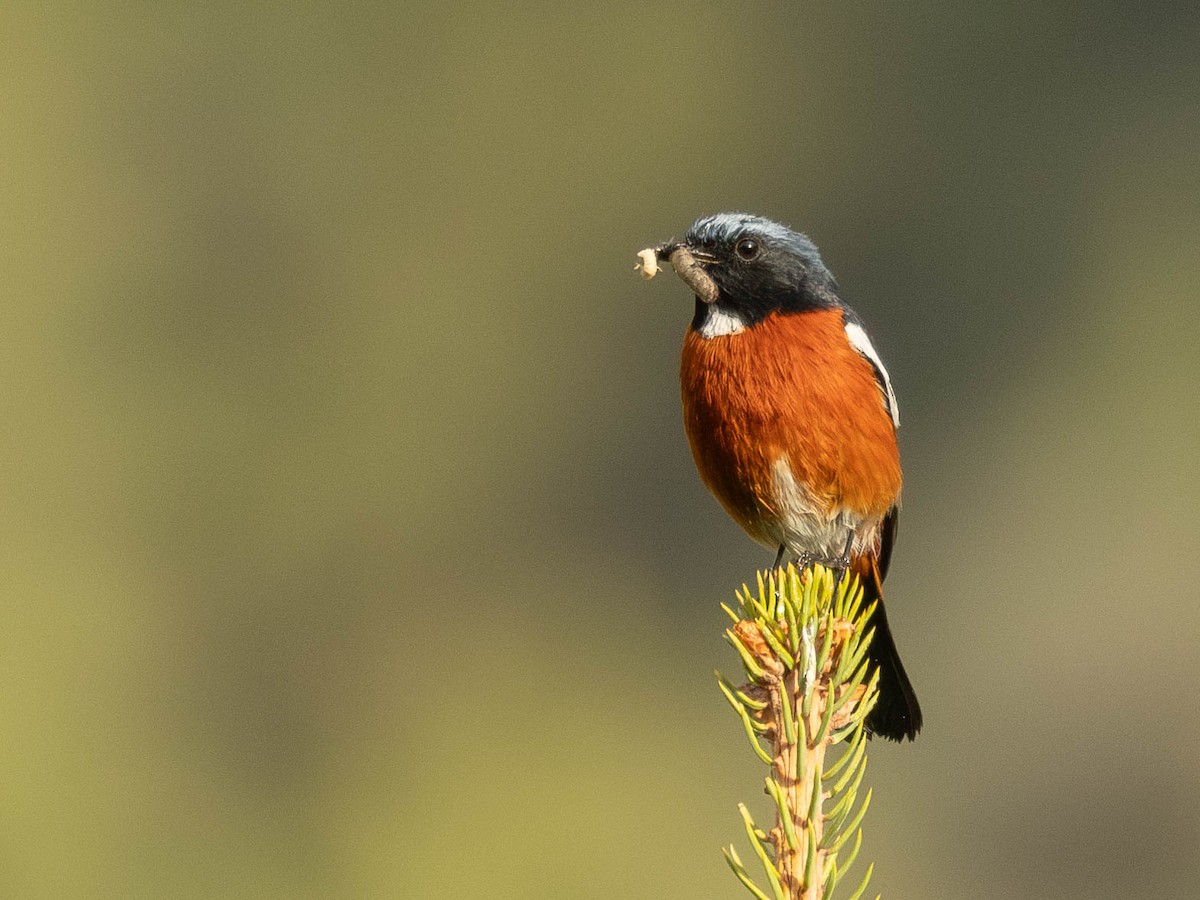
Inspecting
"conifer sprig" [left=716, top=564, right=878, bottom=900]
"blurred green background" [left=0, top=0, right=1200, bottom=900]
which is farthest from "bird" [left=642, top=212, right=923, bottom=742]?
"blurred green background" [left=0, top=0, right=1200, bottom=900]

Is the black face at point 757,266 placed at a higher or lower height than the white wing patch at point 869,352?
higher

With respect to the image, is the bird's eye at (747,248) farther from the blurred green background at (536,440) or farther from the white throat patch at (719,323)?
the blurred green background at (536,440)

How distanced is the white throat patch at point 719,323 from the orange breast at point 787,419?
3cm

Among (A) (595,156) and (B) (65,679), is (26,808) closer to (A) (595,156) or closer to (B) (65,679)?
(B) (65,679)

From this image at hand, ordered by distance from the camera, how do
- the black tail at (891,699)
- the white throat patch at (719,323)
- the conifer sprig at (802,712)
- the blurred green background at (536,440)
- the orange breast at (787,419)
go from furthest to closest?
the blurred green background at (536,440)
the white throat patch at (719,323)
the orange breast at (787,419)
the black tail at (891,699)
the conifer sprig at (802,712)

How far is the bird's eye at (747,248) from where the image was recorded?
5359 millimetres

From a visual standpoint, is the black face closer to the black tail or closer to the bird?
the bird

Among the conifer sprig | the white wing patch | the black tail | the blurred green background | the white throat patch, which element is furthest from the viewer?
the blurred green background

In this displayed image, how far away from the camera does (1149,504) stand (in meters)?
33.6

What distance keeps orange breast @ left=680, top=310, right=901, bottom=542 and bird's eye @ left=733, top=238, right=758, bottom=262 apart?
0.72ft

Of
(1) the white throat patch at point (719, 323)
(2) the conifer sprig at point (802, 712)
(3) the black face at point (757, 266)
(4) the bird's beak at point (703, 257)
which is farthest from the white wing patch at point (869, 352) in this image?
(2) the conifer sprig at point (802, 712)

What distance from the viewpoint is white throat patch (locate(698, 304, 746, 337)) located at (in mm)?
5207

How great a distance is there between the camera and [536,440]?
3847 cm

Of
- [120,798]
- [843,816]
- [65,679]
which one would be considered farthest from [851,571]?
[65,679]
